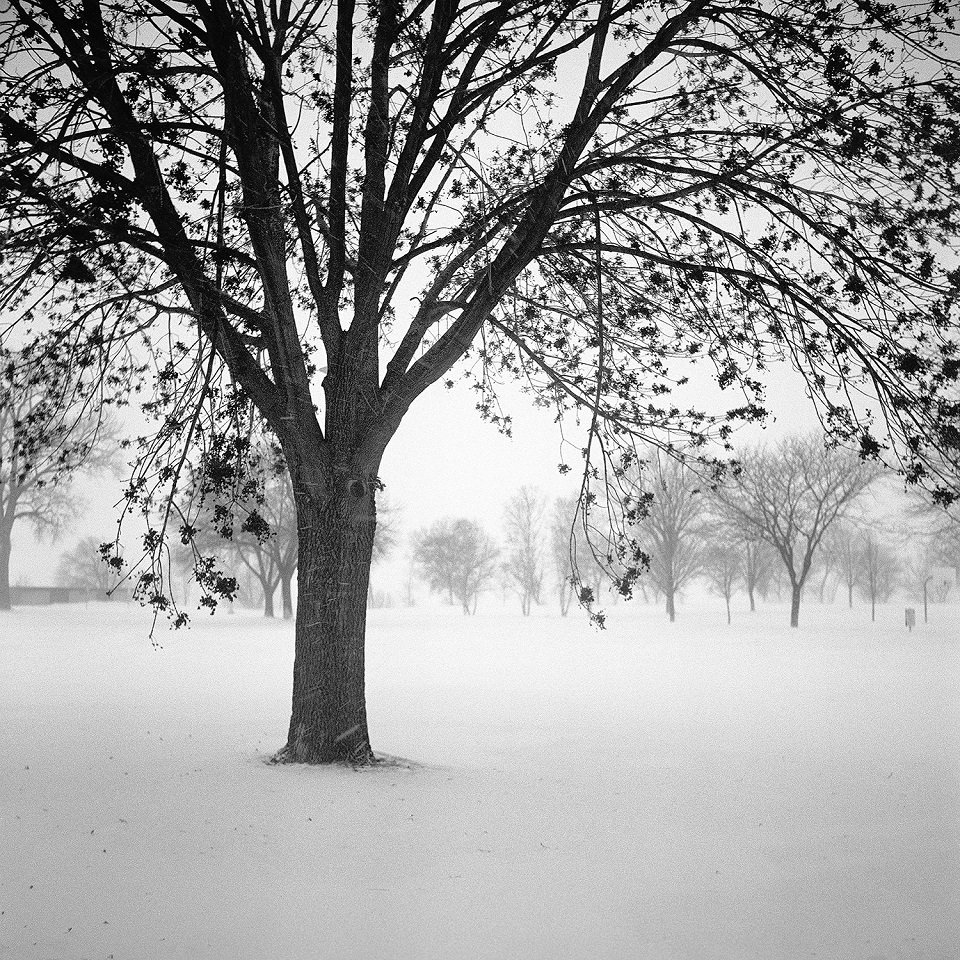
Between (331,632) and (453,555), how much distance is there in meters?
50.4

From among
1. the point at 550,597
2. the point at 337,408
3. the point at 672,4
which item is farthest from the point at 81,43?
the point at 550,597

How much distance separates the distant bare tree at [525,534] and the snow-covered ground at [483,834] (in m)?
45.6

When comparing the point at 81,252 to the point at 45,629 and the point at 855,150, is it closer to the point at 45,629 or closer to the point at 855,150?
the point at 855,150

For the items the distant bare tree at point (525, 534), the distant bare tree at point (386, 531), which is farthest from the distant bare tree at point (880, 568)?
the distant bare tree at point (386, 531)

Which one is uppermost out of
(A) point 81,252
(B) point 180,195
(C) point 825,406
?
(B) point 180,195

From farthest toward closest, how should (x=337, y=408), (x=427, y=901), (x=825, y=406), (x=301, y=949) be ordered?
1. (x=337, y=408)
2. (x=825, y=406)
3. (x=427, y=901)
4. (x=301, y=949)

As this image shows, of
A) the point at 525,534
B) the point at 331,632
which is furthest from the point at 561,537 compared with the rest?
the point at 331,632

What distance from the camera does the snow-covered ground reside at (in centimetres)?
314

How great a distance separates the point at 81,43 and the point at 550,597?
84.8 meters

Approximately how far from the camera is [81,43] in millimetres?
5480

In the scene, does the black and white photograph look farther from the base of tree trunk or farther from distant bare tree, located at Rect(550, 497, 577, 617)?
distant bare tree, located at Rect(550, 497, 577, 617)

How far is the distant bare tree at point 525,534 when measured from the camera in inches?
2228

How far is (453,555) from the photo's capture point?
56.4 m

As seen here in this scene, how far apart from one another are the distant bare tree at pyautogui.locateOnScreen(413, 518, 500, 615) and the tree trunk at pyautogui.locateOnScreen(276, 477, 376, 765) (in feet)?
158
